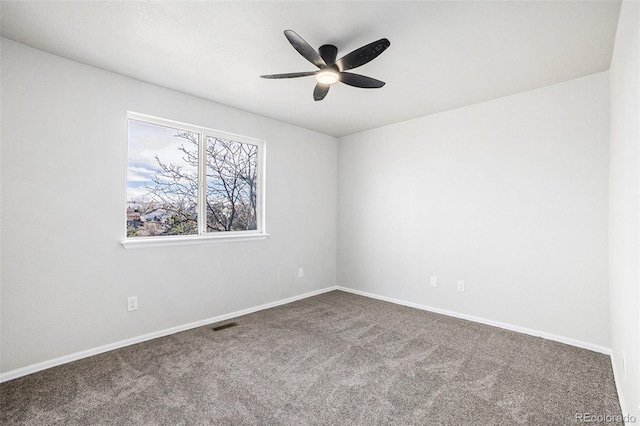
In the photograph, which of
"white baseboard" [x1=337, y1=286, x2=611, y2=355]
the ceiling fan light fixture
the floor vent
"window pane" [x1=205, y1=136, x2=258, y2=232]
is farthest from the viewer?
"window pane" [x1=205, y1=136, x2=258, y2=232]

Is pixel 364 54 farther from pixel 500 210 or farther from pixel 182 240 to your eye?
pixel 182 240

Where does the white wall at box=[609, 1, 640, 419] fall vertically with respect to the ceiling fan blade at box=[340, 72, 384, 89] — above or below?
below

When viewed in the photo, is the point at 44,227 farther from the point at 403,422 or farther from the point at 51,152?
the point at 403,422

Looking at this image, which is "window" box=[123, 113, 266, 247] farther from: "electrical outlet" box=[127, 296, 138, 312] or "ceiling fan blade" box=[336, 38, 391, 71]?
"ceiling fan blade" box=[336, 38, 391, 71]

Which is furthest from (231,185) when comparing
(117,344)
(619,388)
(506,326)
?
(619,388)

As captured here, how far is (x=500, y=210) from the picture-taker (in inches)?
127

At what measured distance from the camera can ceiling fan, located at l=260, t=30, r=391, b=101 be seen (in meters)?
1.86

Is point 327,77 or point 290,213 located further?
point 290,213

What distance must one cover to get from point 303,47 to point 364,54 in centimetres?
39

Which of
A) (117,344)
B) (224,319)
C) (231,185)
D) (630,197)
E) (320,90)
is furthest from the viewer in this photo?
(231,185)

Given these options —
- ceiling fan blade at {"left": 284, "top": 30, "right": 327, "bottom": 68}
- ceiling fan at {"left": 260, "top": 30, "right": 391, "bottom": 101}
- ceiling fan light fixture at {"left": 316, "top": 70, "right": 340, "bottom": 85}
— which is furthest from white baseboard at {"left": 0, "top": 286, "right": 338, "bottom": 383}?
ceiling fan blade at {"left": 284, "top": 30, "right": 327, "bottom": 68}

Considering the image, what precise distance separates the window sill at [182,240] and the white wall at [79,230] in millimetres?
58

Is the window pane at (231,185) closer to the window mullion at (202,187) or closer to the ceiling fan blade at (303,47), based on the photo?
the window mullion at (202,187)

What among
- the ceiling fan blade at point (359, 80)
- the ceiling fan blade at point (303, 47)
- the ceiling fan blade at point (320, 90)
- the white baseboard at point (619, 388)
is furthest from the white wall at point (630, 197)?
the ceiling fan blade at point (320, 90)
